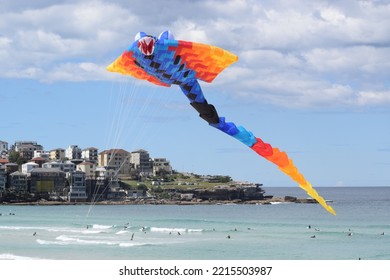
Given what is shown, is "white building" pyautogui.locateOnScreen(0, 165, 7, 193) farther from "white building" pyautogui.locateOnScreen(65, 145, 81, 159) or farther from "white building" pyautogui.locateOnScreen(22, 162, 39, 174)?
"white building" pyautogui.locateOnScreen(65, 145, 81, 159)

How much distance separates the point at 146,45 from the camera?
48.7 ft

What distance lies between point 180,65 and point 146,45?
0.91 meters

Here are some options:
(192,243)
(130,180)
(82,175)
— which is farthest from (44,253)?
(130,180)

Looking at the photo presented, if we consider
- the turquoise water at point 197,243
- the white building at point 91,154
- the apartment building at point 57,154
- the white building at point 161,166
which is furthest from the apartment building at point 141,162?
the turquoise water at point 197,243

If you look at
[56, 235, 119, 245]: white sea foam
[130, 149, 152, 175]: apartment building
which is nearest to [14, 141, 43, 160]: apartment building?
[130, 149, 152, 175]: apartment building

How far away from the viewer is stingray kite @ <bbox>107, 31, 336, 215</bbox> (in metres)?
15.0

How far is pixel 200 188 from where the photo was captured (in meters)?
121

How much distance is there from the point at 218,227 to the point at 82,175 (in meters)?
52.4

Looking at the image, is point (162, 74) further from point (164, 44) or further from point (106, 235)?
point (106, 235)

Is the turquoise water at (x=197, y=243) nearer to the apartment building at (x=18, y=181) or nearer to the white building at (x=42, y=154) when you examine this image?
the apartment building at (x=18, y=181)

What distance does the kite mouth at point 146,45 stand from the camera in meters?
14.8

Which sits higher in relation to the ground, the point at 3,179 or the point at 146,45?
the point at 146,45

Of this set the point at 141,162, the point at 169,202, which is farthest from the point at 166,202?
the point at 141,162

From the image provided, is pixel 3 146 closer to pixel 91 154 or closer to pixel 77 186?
pixel 91 154
